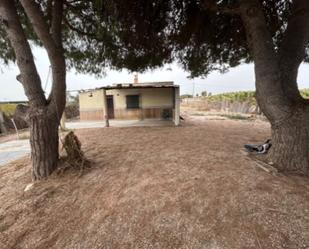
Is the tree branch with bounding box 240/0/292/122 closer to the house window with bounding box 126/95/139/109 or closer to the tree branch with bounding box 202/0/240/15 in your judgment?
the tree branch with bounding box 202/0/240/15

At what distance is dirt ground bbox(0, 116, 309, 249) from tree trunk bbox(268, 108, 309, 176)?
0.29 m

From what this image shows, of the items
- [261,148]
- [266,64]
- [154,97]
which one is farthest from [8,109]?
[266,64]

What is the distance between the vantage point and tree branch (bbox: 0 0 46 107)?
138 inches

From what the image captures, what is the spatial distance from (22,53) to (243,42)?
5.25 metres

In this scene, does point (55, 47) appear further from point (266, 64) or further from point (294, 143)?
point (294, 143)

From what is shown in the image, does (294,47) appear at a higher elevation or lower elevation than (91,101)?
higher

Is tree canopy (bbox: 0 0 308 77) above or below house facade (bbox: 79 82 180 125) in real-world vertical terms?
above

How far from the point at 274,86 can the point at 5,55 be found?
6.54 meters

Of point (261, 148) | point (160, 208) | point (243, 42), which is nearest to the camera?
point (160, 208)

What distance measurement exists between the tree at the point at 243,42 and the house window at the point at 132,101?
24.9ft

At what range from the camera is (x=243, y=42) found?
5418mm

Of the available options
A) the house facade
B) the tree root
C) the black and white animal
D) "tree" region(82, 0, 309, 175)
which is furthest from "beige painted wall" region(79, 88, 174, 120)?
the tree root

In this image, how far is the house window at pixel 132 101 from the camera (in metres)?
14.3

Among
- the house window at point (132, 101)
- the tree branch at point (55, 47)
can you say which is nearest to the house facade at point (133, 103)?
the house window at point (132, 101)
